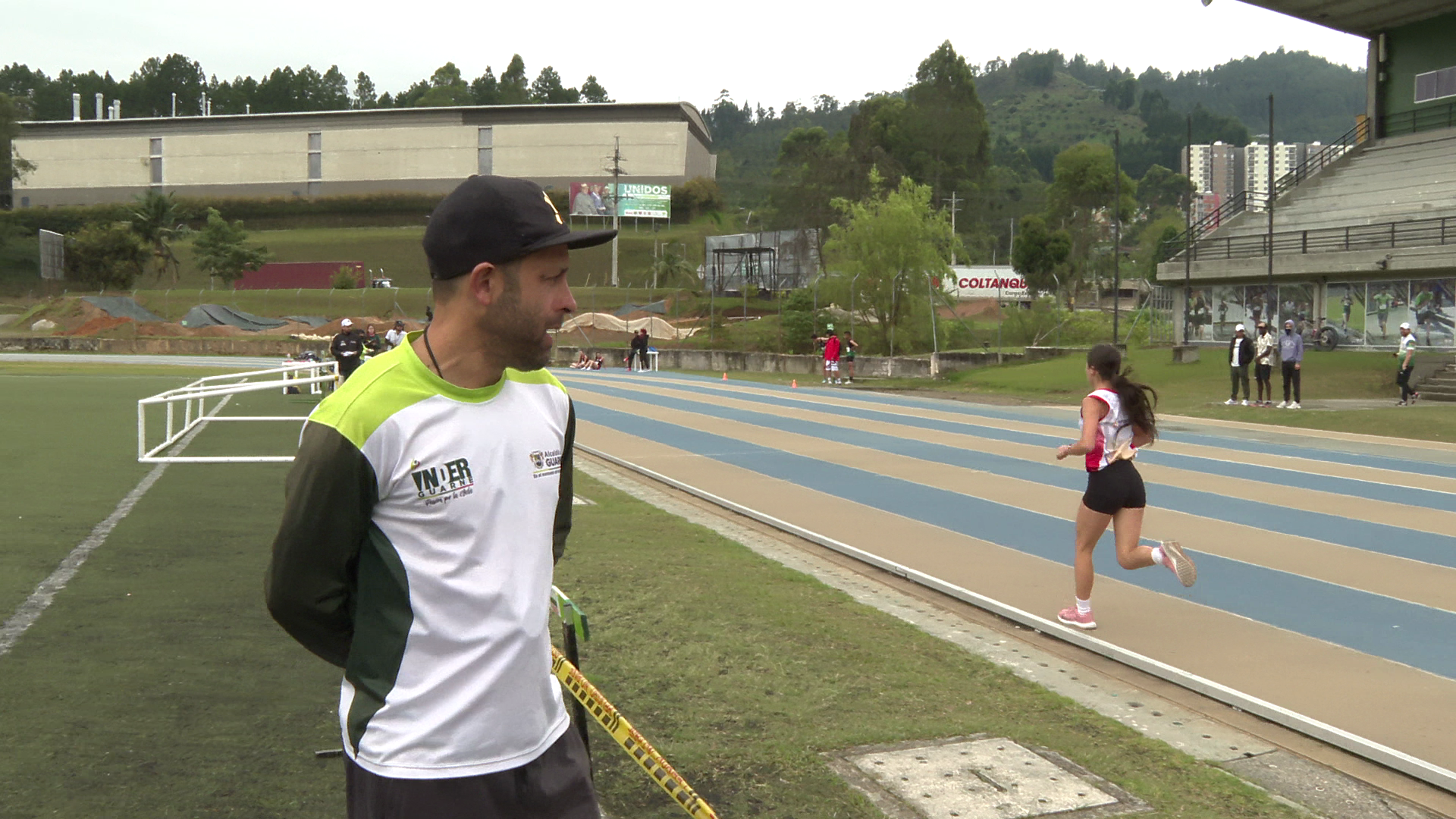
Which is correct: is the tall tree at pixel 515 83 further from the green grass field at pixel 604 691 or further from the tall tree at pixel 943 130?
the green grass field at pixel 604 691

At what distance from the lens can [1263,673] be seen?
6.49 meters

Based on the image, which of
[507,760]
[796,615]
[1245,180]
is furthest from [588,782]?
[1245,180]

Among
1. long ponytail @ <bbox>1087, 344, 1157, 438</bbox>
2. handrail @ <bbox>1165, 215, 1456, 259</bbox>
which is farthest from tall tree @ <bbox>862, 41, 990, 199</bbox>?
long ponytail @ <bbox>1087, 344, 1157, 438</bbox>

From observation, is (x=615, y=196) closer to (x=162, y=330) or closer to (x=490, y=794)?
(x=162, y=330)

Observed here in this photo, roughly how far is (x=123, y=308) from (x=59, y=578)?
217 ft

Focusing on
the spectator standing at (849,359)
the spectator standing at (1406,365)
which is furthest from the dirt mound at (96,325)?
the spectator standing at (1406,365)

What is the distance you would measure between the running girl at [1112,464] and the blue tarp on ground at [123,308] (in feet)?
220

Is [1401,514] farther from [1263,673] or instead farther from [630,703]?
[630,703]

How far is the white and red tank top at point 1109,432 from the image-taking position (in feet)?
23.9

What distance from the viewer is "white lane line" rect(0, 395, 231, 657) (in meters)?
6.44

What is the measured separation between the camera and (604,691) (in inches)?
225

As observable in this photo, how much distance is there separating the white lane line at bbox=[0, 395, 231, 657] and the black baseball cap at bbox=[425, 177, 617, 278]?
5048 millimetres

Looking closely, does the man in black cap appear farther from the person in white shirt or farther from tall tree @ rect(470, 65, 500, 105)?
tall tree @ rect(470, 65, 500, 105)

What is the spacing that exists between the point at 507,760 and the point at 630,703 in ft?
10.9
